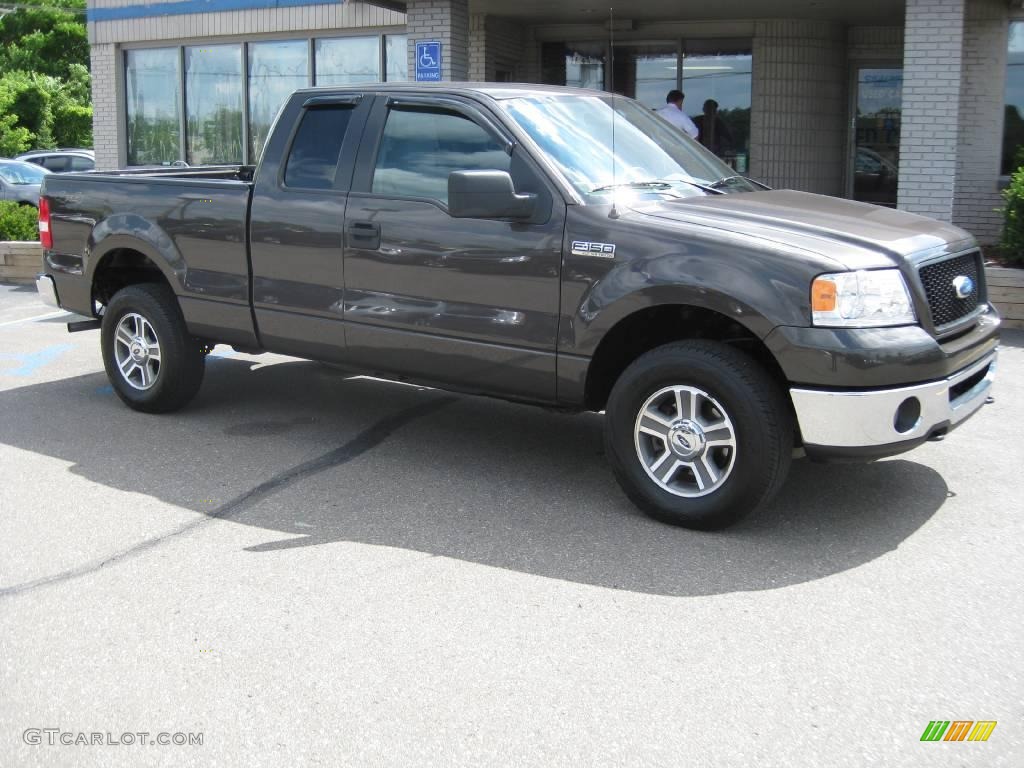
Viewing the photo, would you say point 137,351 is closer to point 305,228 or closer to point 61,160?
point 305,228

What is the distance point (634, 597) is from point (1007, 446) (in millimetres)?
3097

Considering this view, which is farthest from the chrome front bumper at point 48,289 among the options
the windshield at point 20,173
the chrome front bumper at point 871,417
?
the windshield at point 20,173

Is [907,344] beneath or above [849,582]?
above

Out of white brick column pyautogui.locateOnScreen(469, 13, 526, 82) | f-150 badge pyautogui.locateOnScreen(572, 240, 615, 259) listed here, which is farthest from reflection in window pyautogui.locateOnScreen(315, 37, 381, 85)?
f-150 badge pyautogui.locateOnScreen(572, 240, 615, 259)

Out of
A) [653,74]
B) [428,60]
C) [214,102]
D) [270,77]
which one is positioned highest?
[270,77]

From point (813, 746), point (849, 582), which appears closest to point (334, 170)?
point (849, 582)

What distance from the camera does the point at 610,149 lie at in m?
5.65

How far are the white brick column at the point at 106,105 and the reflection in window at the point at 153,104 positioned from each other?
233mm

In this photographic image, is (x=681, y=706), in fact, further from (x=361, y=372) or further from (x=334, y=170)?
(x=334, y=170)

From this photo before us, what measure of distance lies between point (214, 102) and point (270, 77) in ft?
4.12

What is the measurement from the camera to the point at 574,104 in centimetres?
590

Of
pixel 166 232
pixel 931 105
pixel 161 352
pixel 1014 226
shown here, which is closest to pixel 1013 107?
pixel 931 105

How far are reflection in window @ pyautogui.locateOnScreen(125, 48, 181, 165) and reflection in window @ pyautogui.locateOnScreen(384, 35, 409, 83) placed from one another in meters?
4.20

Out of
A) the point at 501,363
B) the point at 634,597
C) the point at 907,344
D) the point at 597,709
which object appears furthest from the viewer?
the point at 501,363
